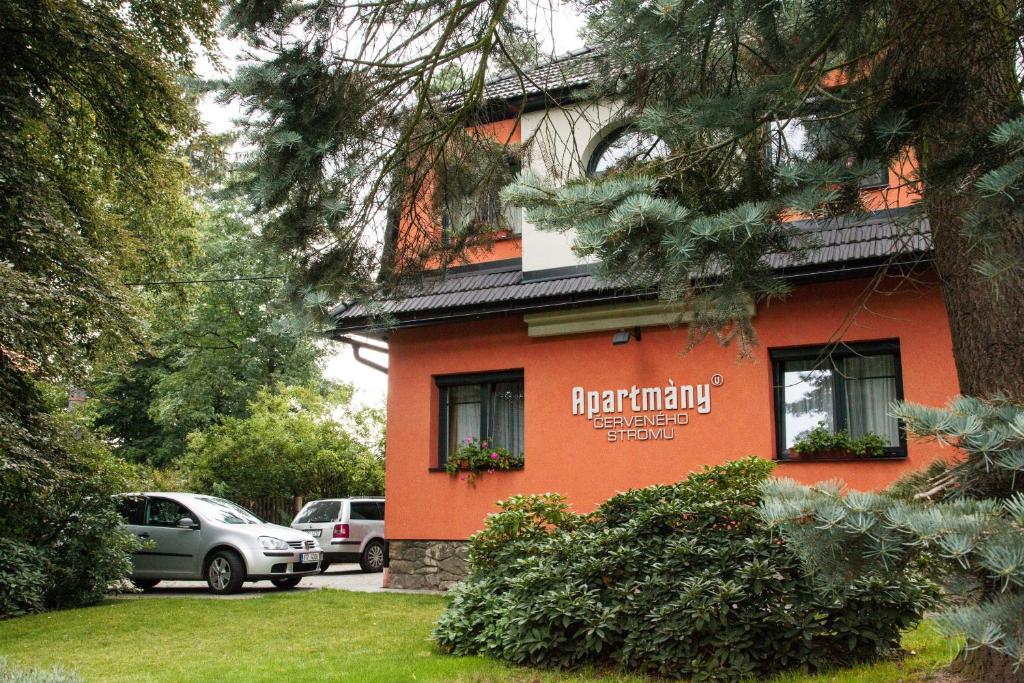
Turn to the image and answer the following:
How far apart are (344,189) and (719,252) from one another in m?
3.15

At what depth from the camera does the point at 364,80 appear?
22.0ft

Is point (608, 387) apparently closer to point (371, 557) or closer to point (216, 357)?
point (371, 557)

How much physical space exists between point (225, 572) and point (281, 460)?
10.6 m

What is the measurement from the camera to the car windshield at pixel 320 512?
61.7ft

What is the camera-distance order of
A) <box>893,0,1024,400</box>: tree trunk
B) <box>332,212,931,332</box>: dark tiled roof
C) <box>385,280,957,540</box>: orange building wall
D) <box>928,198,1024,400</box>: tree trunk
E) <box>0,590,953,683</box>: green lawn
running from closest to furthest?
<box>893,0,1024,400</box>: tree trunk < <box>928,198,1024,400</box>: tree trunk < <box>0,590,953,683</box>: green lawn < <box>332,212,931,332</box>: dark tiled roof < <box>385,280,957,540</box>: orange building wall

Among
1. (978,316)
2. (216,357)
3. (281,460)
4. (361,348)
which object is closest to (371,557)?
(361,348)

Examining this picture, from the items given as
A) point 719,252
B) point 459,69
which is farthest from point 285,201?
point 719,252

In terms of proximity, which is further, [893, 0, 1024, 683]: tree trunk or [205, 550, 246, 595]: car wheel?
[205, 550, 246, 595]: car wheel

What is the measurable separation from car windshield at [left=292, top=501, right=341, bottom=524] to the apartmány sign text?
26.9ft

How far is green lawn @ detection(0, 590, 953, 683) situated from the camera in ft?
22.1

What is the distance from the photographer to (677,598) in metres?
6.65

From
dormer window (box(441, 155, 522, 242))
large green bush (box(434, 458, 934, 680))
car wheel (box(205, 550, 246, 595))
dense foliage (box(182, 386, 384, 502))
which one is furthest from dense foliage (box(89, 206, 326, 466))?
large green bush (box(434, 458, 934, 680))

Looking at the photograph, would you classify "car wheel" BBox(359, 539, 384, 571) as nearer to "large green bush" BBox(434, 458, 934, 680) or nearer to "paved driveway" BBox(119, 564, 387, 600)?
"paved driveway" BBox(119, 564, 387, 600)

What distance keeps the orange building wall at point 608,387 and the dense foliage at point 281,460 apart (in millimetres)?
11596
